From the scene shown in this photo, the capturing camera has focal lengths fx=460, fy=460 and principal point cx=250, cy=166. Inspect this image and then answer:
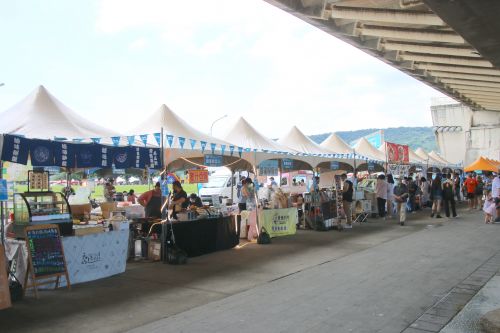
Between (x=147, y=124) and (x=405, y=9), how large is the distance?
727cm

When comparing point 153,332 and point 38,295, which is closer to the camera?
point 153,332

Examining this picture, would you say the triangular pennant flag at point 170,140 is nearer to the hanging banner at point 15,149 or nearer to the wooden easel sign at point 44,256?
the hanging banner at point 15,149

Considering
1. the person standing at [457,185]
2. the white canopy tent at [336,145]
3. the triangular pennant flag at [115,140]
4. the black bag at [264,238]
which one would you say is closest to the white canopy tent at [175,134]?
the triangular pennant flag at [115,140]

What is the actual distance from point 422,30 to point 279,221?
6913mm

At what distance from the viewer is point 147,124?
12570mm

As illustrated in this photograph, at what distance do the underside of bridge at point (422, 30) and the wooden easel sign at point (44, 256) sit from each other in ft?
19.1

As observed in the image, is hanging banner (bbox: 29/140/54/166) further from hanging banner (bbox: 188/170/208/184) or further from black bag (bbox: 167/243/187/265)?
hanging banner (bbox: 188/170/208/184)

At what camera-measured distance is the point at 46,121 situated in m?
9.64

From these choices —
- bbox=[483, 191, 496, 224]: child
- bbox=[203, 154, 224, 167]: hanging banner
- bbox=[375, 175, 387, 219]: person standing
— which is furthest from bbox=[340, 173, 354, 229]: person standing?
bbox=[483, 191, 496, 224]: child

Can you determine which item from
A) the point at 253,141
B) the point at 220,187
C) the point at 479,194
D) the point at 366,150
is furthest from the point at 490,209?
the point at 220,187

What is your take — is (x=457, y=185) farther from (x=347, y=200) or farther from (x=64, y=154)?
(x=64, y=154)

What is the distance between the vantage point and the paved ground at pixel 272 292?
5477 mm

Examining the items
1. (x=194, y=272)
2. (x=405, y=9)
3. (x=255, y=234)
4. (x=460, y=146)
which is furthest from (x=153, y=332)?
(x=460, y=146)

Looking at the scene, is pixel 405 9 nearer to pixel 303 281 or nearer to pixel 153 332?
pixel 303 281
